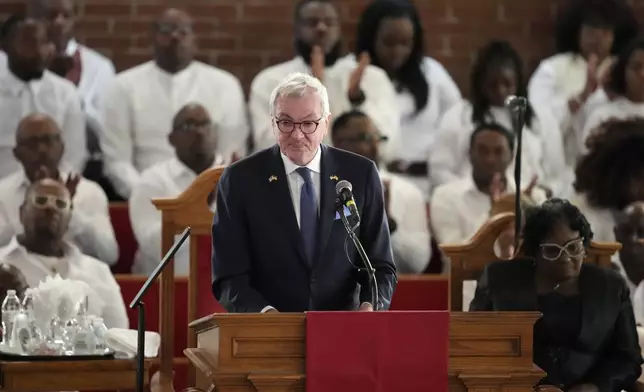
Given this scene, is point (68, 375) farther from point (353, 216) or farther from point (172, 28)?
point (172, 28)

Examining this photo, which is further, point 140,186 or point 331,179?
point 140,186

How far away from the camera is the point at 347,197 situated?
3598 mm

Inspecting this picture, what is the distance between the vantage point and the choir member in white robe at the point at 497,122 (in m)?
7.14

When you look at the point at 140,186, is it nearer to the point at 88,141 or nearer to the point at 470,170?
the point at 88,141

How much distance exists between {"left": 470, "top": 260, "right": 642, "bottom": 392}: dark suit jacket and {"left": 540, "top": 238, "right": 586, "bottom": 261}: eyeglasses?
10cm

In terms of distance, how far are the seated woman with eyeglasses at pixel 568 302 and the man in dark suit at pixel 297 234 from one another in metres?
0.94

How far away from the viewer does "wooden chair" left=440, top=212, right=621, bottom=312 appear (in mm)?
4977

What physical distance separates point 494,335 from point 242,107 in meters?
3.87

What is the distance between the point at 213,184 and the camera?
4969 millimetres

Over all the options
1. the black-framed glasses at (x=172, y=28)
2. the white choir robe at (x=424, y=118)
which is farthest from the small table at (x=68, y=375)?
the white choir robe at (x=424, y=118)

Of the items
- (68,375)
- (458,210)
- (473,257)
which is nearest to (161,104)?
(458,210)

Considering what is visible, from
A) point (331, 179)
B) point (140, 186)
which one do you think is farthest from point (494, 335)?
point (140, 186)

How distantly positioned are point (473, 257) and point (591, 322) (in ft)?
1.80

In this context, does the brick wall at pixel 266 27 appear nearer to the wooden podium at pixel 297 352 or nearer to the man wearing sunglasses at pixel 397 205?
the man wearing sunglasses at pixel 397 205
